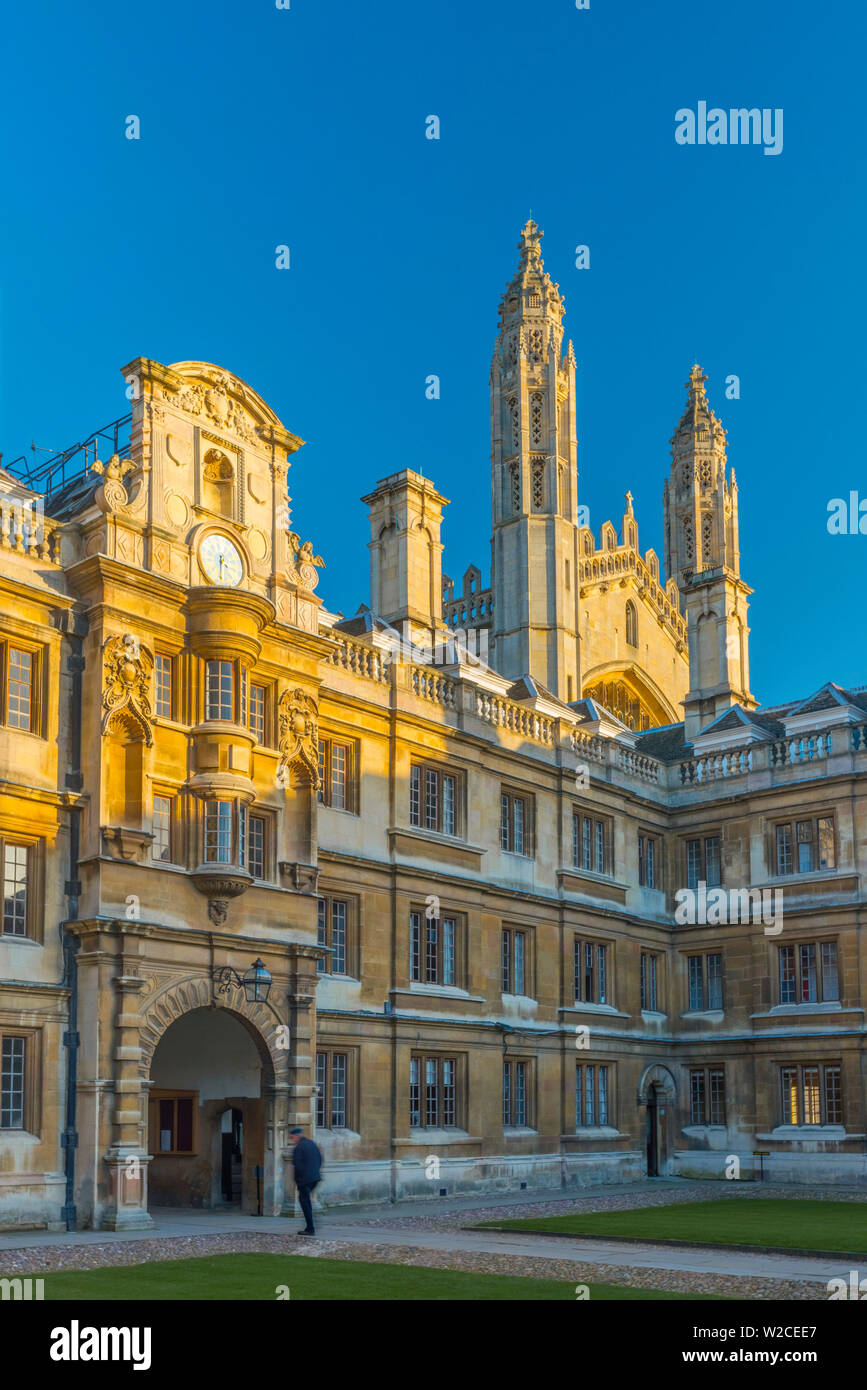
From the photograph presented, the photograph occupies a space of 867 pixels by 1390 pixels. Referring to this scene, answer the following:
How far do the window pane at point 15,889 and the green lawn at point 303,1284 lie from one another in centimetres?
765

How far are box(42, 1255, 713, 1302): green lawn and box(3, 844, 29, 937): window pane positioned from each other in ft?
25.1

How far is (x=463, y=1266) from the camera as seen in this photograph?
1902cm

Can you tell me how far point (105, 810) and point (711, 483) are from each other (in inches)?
2384

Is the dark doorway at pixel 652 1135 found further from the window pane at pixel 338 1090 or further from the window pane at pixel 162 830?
the window pane at pixel 162 830

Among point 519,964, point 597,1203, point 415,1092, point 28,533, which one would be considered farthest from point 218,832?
point 519,964

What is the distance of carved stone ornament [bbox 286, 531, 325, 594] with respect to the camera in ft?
101

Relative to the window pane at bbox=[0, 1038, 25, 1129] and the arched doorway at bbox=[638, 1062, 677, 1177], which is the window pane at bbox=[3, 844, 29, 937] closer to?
the window pane at bbox=[0, 1038, 25, 1129]

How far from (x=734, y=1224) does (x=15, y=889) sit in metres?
13.1

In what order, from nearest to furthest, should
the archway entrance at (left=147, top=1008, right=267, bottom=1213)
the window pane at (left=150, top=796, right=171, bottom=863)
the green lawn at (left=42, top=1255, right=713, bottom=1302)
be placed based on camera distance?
the green lawn at (left=42, top=1255, right=713, bottom=1302)
the window pane at (left=150, top=796, right=171, bottom=863)
the archway entrance at (left=147, top=1008, right=267, bottom=1213)

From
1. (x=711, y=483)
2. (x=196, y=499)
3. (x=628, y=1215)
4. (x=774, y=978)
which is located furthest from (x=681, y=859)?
(x=711, y=483)

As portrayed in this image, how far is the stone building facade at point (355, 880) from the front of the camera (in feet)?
83.4

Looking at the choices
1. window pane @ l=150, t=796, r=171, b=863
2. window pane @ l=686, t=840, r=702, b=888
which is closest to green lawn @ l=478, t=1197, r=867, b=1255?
window pane @ l=150, t=796, r=171, b=863

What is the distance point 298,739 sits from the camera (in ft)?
97.0

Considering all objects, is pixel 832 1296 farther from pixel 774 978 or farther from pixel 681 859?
pixel 681 859
